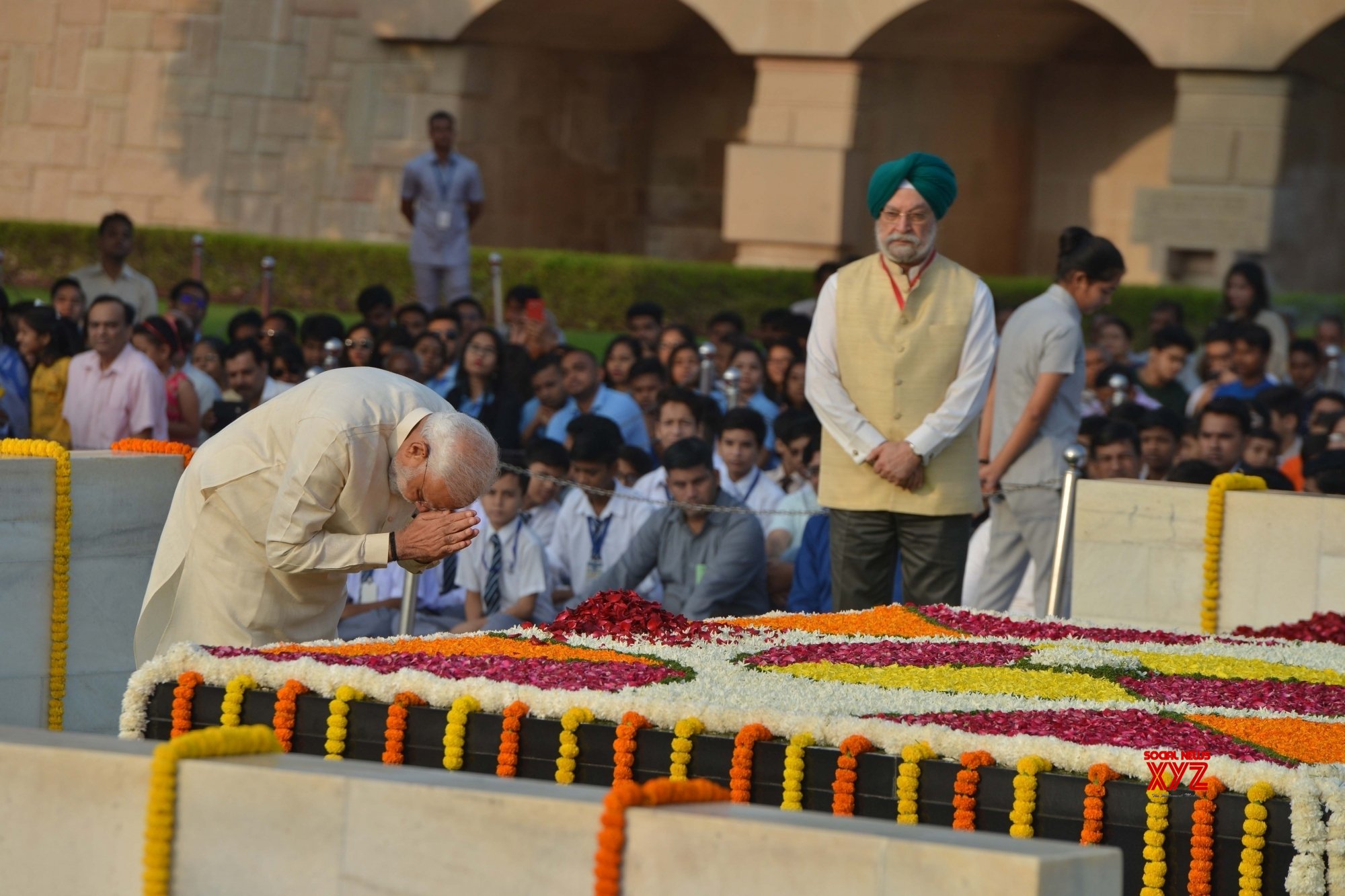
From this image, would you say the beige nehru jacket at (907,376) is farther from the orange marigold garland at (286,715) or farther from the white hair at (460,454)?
the orange marigold garland at (286,715)

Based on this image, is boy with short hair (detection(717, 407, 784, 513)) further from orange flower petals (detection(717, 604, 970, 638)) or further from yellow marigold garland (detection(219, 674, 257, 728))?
yellow marigold garland (detection(219, 674, 257, 728))

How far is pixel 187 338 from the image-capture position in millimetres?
11758

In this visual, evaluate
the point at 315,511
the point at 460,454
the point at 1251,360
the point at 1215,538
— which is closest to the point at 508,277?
the point at 1251,360

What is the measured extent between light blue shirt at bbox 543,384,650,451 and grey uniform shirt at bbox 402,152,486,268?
5745 millimetres

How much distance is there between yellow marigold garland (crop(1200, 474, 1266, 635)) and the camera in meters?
6.81

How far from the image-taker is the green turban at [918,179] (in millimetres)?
6305

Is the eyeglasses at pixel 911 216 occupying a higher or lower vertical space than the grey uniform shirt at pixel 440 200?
lower

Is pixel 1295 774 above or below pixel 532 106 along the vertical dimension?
below

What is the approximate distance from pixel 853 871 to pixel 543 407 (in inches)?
310

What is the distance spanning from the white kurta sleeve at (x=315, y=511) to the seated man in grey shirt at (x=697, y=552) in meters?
2.96

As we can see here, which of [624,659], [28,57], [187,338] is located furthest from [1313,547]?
[28,57]

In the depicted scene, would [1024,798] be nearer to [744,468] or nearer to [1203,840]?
[1203,840]

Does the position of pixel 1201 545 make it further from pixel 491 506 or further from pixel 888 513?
pixel 491 506

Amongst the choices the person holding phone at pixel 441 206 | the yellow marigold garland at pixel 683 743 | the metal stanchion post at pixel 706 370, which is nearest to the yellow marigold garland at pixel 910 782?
the yellow marigold garland at pixel 683 743
